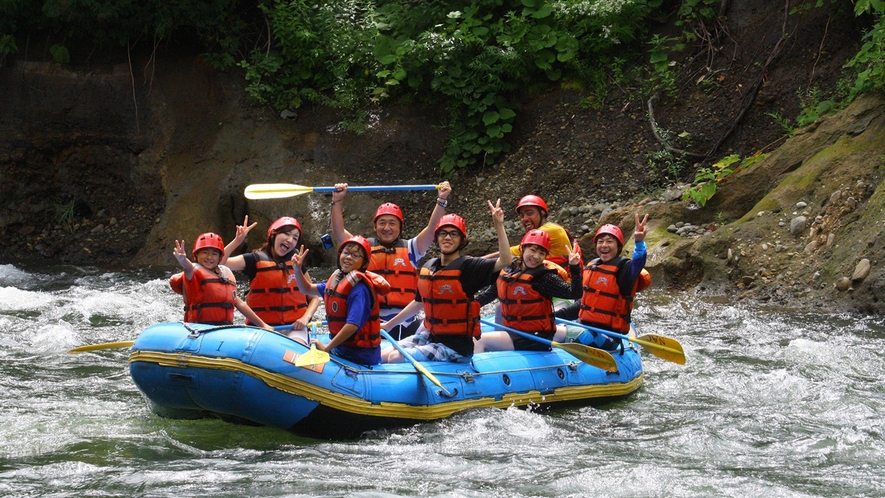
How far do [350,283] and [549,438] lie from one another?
1.49m

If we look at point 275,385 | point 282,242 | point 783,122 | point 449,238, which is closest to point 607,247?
point 449,238

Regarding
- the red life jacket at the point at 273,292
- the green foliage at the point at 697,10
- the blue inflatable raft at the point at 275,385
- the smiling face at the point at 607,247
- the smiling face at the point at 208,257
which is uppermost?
the green foliage at the point at 697,10

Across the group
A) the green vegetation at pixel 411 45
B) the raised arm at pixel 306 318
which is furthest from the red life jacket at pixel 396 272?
the green vegetation at pixel 411 45

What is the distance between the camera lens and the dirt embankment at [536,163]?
942 centimetres

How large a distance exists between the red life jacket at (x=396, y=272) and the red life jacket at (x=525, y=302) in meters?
0.67

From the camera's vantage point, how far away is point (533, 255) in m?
6.17

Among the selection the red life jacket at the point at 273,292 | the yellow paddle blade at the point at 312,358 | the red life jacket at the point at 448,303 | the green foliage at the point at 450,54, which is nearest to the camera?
the yellow paddle blade at the point at 312,358

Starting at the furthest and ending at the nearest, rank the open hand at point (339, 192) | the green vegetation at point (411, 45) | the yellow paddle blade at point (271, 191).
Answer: the green vegetation at point (411, 45)
the yellow paddle blade at point (271, 191)
the open hand at point (339, 192)

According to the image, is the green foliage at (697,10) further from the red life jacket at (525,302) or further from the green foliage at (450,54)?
the red life jacket at (525,302)

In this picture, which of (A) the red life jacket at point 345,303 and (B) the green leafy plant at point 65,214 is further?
(B) the green leafy plant at point 65,214

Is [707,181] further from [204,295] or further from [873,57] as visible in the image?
[204,295]

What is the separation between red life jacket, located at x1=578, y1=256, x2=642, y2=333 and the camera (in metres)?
6.62

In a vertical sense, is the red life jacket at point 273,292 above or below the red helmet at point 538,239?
below

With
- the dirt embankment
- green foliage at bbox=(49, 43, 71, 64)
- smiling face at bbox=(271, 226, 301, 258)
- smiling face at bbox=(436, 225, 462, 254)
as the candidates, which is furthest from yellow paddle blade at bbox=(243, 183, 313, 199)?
green foliage at bbox=(49, 43, 71, 64)
